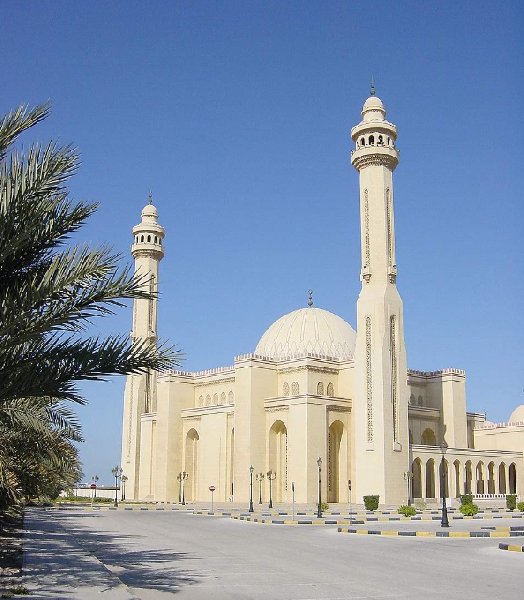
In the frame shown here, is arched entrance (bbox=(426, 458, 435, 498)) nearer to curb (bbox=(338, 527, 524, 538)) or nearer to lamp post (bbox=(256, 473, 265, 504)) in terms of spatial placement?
lamp post (bbox=(256, 473, 265, 504))

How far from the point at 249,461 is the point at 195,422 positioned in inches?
312

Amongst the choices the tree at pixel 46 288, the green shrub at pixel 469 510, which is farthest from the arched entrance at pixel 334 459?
the tree at pixel 46 288

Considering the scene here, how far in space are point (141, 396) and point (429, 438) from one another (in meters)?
20.9

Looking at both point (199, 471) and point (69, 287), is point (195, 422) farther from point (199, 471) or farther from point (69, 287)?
point (69, 287)

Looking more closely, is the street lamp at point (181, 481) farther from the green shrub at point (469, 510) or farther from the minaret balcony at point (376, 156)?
the green shrub at point (469, 510)

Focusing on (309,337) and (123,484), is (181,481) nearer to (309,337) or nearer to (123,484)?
(123,484)

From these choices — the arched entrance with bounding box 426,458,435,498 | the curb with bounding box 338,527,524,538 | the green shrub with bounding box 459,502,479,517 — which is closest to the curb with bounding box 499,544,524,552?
the curb with bounding box 338,527,524,538

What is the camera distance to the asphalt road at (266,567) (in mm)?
9828

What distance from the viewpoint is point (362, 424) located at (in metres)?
42.2

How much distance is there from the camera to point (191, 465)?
177 feet

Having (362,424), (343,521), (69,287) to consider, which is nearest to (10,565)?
(69,287)

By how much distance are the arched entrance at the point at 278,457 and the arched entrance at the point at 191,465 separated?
8.19m


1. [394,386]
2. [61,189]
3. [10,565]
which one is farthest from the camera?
[394,386]

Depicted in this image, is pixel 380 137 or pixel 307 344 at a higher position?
pixel 380 137
